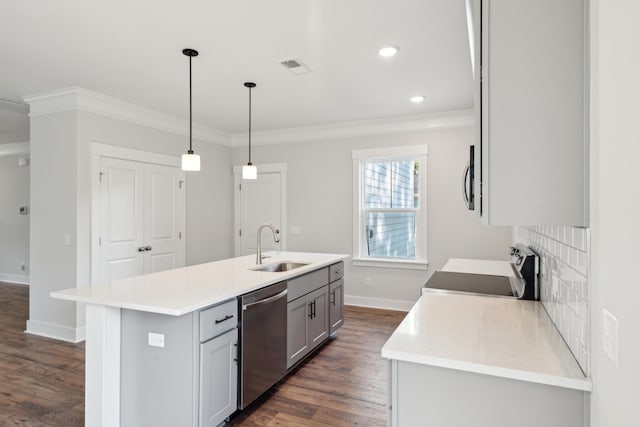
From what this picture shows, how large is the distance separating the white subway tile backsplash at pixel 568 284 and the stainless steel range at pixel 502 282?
14 centimetres

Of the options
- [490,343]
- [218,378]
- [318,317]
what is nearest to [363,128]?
[318,317]

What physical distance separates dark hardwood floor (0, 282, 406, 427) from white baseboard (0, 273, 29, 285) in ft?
11.0

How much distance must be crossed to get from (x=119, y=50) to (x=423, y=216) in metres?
3.72

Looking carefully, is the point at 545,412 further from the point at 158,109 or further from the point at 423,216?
the point at 158,109

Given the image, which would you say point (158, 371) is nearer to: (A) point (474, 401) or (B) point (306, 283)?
(B) point (306, 283)

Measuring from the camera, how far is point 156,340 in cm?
202

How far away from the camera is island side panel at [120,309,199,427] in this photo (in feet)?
6.45

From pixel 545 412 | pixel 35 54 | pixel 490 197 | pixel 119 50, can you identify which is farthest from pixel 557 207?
pixel 35 54

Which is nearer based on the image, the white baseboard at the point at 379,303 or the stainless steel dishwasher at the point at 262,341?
the stainless steel dishwasher at the point at 262,341

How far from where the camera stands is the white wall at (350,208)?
15.1ft

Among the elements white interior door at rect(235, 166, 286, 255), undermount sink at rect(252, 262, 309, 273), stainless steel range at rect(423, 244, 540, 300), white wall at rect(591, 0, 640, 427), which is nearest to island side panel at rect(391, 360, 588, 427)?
white wall at rect(591, 0, 640, 427)

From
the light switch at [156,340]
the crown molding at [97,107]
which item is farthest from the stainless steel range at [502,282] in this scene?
the crown molding at [97,107]

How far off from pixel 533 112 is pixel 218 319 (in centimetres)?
183

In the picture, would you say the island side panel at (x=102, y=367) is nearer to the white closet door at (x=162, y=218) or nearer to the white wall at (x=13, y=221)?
the white closet door at (x=162, y=218)
